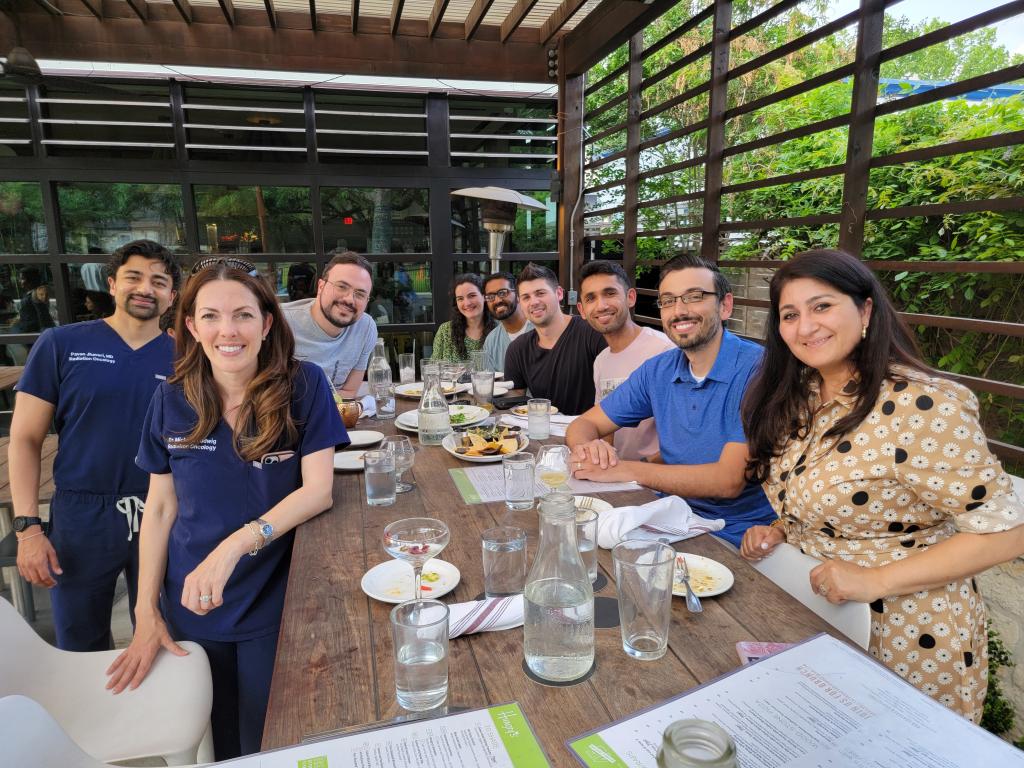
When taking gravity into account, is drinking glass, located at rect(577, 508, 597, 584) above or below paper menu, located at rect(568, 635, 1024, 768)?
above

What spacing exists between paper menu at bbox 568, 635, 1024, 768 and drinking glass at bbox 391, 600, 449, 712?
218 mm

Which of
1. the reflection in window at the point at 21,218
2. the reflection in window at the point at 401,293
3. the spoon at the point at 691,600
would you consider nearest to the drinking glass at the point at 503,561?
the spoon at the point at 691,600

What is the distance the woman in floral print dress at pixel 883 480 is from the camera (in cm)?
135

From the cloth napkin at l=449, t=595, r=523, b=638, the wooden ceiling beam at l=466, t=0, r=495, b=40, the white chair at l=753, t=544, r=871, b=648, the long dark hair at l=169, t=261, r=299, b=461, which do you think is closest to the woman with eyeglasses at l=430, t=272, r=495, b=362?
the wooden ceiling beam at l=466, t=0, r=495, b=40

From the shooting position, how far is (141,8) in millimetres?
4797

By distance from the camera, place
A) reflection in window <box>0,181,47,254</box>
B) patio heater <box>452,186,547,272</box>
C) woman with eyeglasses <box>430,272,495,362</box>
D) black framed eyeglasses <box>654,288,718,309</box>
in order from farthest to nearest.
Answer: reflection in window <box>0,181,47,254</box> → patio heater <box>452,186,547,272</box> → woman with eyeglasses <box>430,272,495,362</box> → black framed eyeglasses <box>654,288,718,309</box>

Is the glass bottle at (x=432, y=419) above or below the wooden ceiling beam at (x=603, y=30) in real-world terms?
below

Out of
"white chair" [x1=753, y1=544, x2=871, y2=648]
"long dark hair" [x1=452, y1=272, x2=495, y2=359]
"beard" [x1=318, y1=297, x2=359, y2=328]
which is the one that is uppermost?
"beard" [x1=318, y1=297, x2=359, y2=328]

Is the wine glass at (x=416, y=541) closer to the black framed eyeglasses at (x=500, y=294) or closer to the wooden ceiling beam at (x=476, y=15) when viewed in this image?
the black framed eyeglasses at (x=500, y=294)

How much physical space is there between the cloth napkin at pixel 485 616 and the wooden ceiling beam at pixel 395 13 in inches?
190

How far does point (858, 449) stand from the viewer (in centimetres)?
149

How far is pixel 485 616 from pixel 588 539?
0.28m

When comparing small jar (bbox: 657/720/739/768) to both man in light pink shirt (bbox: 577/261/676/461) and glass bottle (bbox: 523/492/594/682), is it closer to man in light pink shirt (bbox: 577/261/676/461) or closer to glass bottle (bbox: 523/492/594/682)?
glass bottle (bbox: 523/492/594/682)

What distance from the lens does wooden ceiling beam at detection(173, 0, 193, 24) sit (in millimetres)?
4656
